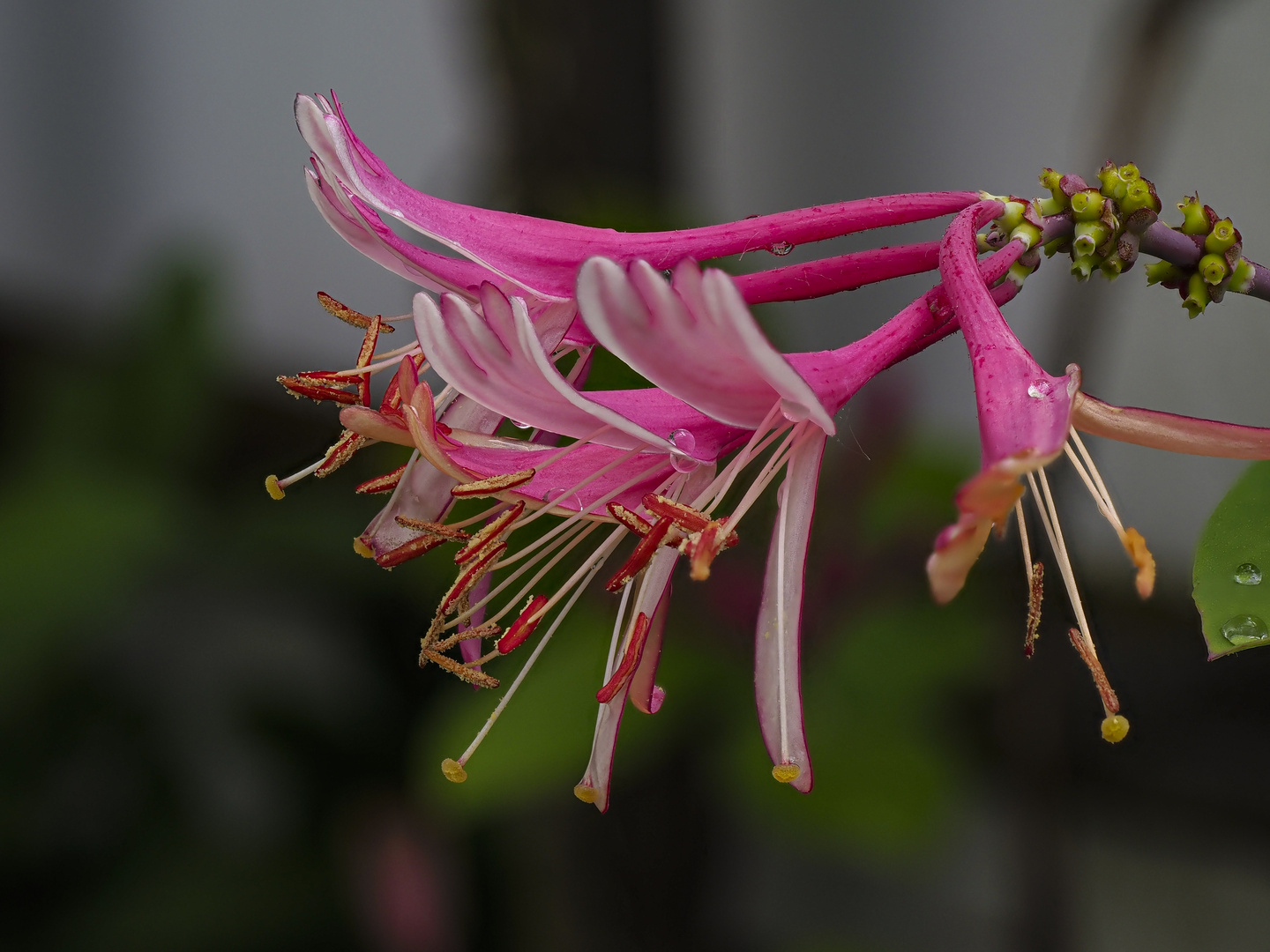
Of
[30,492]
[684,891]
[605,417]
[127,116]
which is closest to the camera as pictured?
[605,417]

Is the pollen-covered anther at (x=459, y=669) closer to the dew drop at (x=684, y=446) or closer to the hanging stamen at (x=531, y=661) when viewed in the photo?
the hanging stamen at (x=531, y=661)

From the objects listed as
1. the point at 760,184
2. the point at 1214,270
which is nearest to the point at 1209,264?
the point at 1214,270

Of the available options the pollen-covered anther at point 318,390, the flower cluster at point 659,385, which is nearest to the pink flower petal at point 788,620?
the flower cluster at point 659,385

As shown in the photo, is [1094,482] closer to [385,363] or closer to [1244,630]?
[1244,630]

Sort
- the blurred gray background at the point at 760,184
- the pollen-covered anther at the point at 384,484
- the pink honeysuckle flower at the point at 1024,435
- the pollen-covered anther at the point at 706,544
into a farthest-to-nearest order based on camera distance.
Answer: the blurred gray background at the point at 760,184 < the pollen-covered anther at the point at 384,484 < the pollen-covered anther at the point at 706,544 < the pink honeysuckle flower at the point at 1024,435

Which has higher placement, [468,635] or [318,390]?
[318,390]

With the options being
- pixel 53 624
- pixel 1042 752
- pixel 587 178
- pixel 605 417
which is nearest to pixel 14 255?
pixel 53 624

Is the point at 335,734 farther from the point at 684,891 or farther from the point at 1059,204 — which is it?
the point at 1059,204
